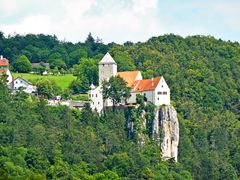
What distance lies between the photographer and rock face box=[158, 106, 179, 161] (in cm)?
10932

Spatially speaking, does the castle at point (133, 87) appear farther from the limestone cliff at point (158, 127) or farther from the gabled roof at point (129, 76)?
the limestone cliff at point (158, 127)

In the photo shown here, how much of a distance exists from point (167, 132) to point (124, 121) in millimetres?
3739

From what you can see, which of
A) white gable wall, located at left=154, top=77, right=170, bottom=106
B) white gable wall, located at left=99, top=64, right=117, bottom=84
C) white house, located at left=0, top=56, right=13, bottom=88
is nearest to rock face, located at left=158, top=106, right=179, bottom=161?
white gable wall, located at left=154, top=77, right=170, bottom=106

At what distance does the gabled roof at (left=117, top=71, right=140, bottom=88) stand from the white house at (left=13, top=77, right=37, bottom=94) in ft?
27.9

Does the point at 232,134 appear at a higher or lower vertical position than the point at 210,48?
lower

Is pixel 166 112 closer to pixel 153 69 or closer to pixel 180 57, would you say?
pixel 153 69

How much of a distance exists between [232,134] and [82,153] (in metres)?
23.6

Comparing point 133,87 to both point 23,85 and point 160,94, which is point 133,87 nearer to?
point 160,94

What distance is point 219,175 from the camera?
113m

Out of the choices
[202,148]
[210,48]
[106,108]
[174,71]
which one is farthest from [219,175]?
→ [210,48]

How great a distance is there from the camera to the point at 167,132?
109875 mm

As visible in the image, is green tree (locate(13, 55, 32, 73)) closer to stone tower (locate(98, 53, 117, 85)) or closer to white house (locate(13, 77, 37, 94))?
white house (locate(13, 77, 37, 94))

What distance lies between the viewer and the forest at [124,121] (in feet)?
328

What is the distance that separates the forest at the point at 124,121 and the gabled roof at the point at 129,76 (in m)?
3.99
